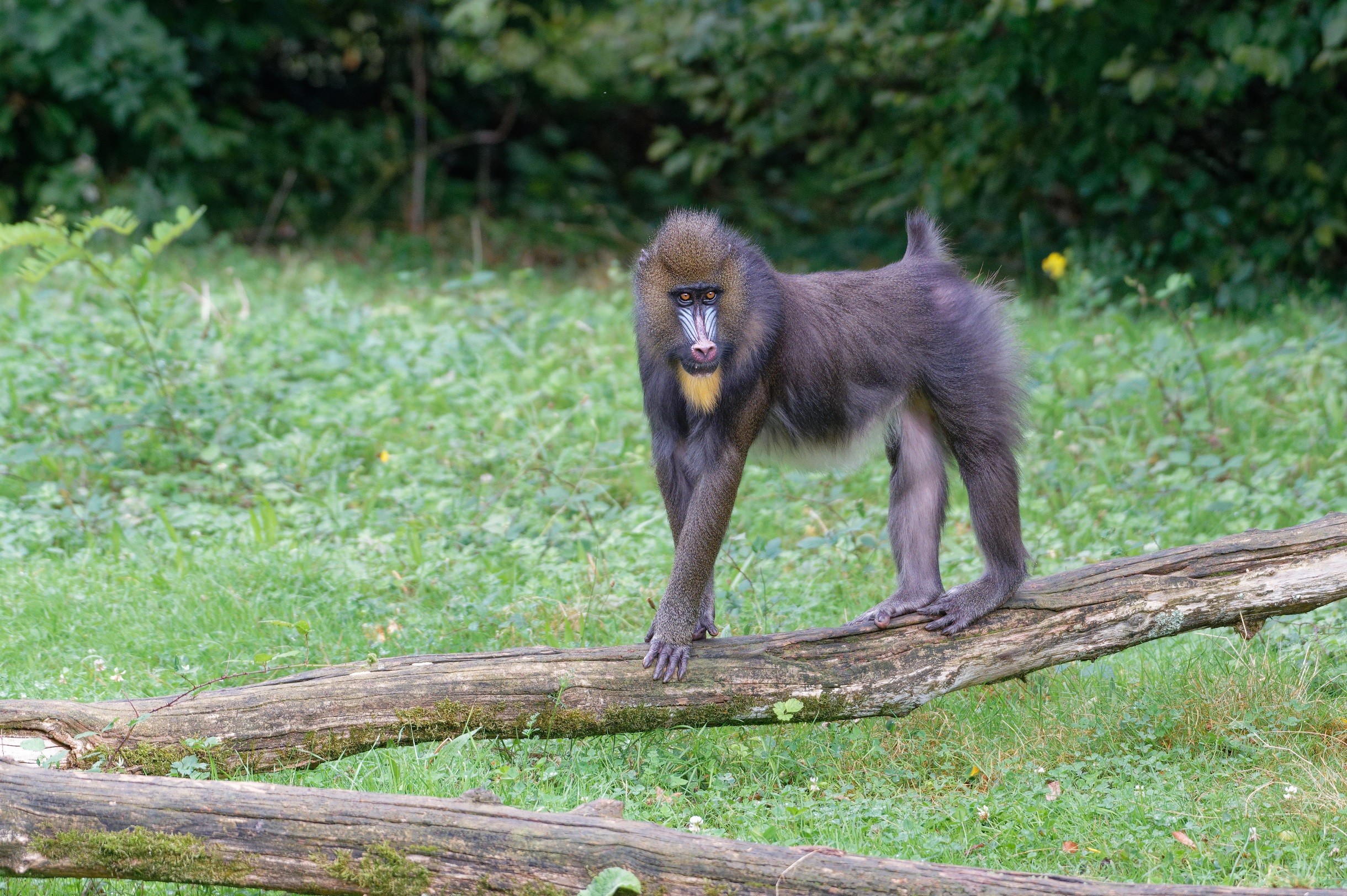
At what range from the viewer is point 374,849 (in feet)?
8.45

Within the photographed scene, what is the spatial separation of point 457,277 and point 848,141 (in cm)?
380

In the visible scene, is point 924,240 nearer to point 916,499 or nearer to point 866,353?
point 866,353

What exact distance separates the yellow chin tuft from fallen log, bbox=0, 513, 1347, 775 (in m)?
→ 0.69

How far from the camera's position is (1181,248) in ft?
29.3

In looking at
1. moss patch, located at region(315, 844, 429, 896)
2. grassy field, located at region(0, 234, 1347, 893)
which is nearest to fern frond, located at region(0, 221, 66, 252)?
grassy field, located at region(0, 234, 1347, 893)

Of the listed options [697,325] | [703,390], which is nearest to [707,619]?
[703,390]

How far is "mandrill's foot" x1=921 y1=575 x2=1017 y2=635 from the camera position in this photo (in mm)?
3854

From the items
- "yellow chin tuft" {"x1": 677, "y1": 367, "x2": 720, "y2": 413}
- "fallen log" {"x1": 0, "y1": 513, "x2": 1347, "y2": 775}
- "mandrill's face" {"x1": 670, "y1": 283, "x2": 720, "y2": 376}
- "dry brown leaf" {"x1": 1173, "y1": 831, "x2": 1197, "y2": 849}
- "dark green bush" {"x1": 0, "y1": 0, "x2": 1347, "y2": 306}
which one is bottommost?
"dry brown leaf" {"x1": 1173, "y1": 831, "x2": 1197, "y2": 849}

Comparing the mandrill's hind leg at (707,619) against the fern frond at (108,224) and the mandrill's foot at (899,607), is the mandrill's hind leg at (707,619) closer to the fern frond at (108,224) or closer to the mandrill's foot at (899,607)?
the mandrill's foot at (899,607)

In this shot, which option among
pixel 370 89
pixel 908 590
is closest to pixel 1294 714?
pixel 908 590

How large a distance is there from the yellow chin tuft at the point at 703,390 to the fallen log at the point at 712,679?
69 centimetres

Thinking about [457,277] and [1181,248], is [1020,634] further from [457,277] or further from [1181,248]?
[457,277]

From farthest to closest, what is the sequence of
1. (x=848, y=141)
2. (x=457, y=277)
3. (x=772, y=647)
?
(x=848, y=141) < (x=457, y=277) < (x=772, y=647)

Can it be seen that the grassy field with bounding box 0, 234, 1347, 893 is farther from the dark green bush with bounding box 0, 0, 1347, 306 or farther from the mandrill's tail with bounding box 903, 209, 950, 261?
the dark green bush with bounding box 0, 0, 1347, 306
